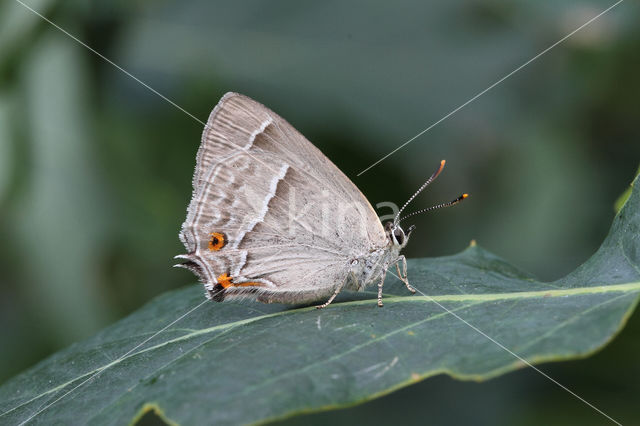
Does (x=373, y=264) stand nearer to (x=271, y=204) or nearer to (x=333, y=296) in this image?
(x=333, y=296)

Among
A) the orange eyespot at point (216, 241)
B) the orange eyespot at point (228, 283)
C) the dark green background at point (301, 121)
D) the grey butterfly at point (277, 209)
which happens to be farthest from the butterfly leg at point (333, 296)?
the dark green background at point (301, 121)

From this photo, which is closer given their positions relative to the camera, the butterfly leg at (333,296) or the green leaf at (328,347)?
the green leaf at (328,347)

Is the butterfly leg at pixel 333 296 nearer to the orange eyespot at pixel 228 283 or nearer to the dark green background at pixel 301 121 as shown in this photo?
the orange eyespot at pixel 228 283

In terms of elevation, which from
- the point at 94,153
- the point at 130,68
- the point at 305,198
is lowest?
the point at 305,198

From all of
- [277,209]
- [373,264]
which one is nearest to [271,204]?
[277,209]

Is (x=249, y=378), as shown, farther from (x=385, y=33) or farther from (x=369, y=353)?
(x=385, y=33)

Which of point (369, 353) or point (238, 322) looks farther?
point (238, 322)

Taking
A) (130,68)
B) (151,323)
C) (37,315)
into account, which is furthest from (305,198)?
(130,68)
